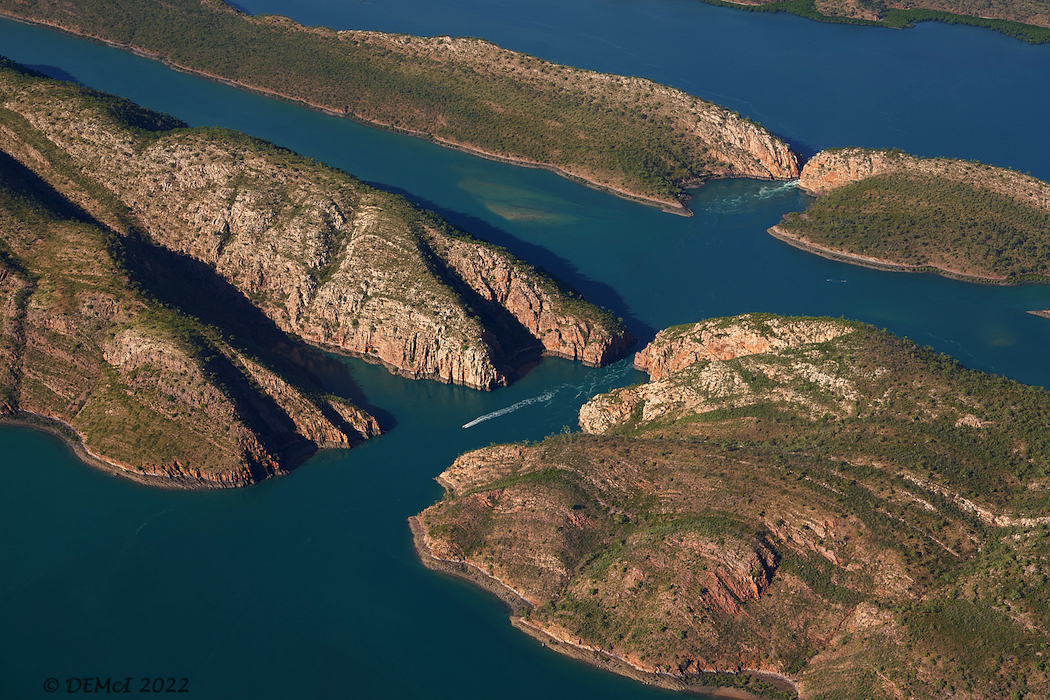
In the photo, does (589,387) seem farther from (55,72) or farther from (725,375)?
(55,72)

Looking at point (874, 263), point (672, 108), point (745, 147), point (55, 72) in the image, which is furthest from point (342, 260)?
point (55, 72)

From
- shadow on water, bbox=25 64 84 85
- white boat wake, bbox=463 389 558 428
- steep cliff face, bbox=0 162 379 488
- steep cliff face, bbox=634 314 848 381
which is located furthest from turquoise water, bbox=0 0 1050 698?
shadow on water, bbox=25 64 84 85

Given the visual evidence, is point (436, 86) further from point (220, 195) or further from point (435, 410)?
point (435, 410)

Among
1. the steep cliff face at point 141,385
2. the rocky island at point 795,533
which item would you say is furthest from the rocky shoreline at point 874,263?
the steep cliff face at point 141,385

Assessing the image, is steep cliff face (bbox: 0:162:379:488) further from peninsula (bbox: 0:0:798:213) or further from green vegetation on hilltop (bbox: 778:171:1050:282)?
green vegetation on hilltop (bbox: 778:171:1050:282)

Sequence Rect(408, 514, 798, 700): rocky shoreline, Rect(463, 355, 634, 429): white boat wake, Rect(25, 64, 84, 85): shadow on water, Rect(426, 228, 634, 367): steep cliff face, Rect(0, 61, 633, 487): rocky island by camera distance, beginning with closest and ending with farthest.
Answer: Rect(408, 514, 798, 700): rocky shoreline < Rect(0, 61, 633, 487): rocky island < Rect(463, 355, 634, 429): white boat wake < Rect(426, 228, 634, 367): steep cliff face < Rect(25, 64, 84, 85): shadow on water
